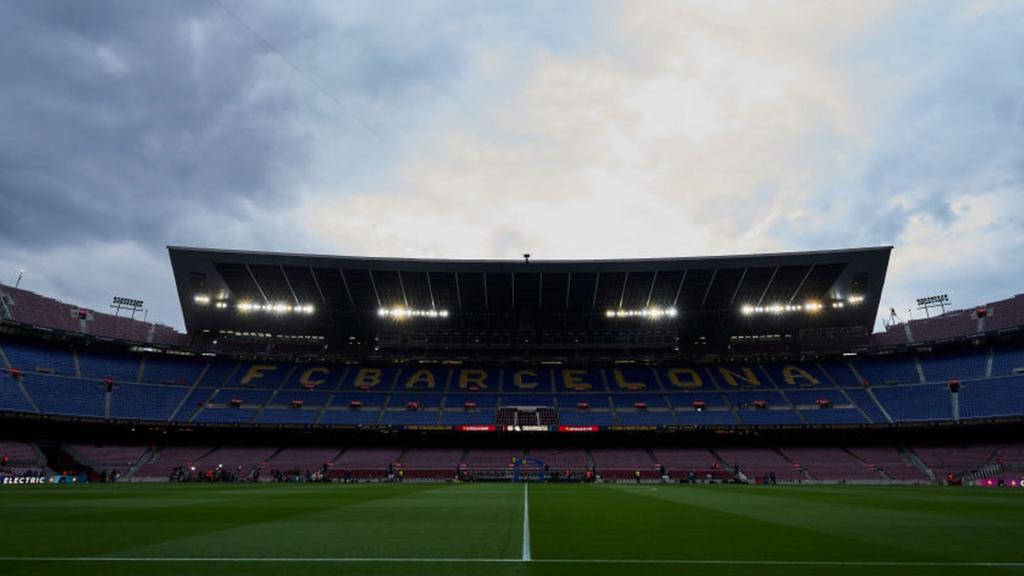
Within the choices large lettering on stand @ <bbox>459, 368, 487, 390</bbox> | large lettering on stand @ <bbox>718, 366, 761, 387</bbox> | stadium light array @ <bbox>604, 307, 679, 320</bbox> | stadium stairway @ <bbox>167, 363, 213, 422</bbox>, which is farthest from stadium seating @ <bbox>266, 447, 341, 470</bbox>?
large lettering on stand @ <bbox>718, 366, 761, 387</bbox>

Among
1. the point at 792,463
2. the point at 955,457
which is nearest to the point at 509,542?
the point at 792,463

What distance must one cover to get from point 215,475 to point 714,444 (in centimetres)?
4691

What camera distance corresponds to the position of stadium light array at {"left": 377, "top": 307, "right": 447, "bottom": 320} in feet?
189

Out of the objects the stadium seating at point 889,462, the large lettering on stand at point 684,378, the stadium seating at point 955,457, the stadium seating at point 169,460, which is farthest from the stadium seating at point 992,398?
the stadium seating at point 169,460

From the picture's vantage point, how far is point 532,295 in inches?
2223

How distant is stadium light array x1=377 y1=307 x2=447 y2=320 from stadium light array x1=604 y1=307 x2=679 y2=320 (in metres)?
18.7

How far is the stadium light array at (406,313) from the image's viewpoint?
5766cm

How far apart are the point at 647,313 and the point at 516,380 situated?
55.5 ft

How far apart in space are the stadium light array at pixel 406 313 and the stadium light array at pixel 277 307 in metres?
7.71

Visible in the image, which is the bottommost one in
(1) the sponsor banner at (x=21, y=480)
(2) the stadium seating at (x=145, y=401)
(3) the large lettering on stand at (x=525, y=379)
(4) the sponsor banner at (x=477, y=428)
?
(1) the sponsor banner at (x=21, y=480)

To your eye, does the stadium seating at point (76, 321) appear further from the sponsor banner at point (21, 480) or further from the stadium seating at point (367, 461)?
the stadium seating at point (367, 461)

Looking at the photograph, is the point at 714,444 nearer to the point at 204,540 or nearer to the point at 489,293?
the point at 489,293

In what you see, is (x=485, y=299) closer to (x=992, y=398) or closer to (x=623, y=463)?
(x=623, y=463)

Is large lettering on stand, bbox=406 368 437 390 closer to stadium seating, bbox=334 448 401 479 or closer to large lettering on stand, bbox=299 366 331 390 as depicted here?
stadium seating, bbox=334 448 401 479
